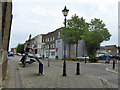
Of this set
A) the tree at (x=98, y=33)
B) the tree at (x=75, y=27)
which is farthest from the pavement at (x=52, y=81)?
the tree at (x=75, y=27)

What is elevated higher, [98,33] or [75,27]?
[75,27]

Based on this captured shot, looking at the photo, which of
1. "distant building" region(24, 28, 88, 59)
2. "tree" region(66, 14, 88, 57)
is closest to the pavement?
"tree" region(66, 14, 88, 57)

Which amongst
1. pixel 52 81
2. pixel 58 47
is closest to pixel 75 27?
pixel 58 47

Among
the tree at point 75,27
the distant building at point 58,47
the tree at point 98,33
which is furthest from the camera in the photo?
the distant building at point 58,47

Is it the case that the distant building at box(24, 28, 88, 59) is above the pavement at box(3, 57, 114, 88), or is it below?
above

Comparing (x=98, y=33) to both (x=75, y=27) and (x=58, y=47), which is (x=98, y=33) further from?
(x=58, y=47)

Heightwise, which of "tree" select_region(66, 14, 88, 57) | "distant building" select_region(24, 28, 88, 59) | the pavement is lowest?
the pavement

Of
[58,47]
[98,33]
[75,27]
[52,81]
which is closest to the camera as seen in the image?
[52,81]

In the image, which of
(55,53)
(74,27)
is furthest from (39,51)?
(74,27)

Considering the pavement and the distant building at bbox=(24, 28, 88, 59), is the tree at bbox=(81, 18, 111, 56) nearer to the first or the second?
the distant building at bbox=(24, 28, 88, 59)

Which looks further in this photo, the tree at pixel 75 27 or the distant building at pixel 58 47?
the distant building at pixel 58 47

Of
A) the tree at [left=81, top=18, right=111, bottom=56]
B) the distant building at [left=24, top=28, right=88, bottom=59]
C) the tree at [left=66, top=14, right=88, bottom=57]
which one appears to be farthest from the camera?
the distant building at [left=24, top=28, right=88, bottom=59]

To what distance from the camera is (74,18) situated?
32.5 m

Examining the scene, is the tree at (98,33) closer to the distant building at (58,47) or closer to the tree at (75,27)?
the tree at (75,27)
